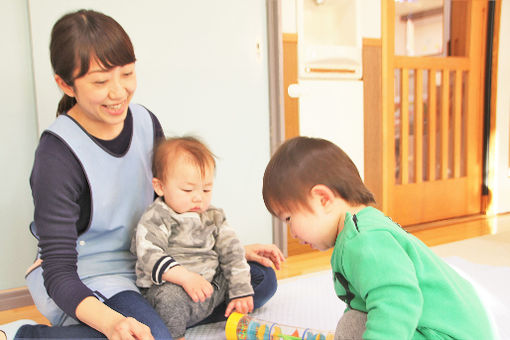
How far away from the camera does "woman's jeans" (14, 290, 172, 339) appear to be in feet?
2.77

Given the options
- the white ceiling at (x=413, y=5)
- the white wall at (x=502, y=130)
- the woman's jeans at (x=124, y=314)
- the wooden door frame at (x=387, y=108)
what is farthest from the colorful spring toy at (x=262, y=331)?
the white wall at (x=502, y=130)

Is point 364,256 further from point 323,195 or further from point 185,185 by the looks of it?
point 185,185

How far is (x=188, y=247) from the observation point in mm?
1089

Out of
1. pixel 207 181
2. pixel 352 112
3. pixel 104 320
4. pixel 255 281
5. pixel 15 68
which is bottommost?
pixel 255 281

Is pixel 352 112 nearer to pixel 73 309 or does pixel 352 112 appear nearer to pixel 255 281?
pixel 255 281

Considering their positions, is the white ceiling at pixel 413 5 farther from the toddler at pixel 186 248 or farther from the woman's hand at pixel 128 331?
the woman's hand at pixel 128 331

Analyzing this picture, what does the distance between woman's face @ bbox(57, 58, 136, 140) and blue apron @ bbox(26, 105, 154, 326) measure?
0.12 feet

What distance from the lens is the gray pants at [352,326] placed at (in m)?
0.76

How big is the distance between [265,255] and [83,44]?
2.44 feet

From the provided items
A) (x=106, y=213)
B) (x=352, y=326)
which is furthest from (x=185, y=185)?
(x=352, y=326)

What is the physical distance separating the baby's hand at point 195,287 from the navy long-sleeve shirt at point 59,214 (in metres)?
0.21

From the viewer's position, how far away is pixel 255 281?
1.22m

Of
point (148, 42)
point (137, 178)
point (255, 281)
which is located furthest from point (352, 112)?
point (137, 178)

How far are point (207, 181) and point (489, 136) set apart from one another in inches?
86.1
